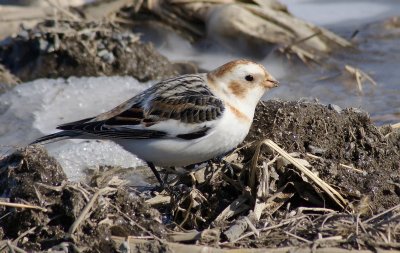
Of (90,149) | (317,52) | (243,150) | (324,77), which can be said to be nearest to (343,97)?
(324,77)

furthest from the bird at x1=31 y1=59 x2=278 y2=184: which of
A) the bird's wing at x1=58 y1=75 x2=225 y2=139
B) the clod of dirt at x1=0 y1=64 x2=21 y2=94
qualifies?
the clod of dirt at x1=0 y1=64 x2=21 y2=94

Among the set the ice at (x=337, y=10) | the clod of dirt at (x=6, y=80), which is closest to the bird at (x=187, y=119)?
the clod of dirt at (x=6, y=80)

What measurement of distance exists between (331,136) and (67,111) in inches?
124

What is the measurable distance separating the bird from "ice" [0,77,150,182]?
90cm

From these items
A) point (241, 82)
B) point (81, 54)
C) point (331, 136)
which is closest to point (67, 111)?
point (81, 54)

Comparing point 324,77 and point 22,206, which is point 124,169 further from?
point 324,77

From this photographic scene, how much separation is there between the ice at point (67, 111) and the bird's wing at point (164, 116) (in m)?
0.90

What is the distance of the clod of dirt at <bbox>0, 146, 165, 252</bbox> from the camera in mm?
4242

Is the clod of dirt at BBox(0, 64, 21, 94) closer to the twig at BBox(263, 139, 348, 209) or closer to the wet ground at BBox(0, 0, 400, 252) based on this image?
the wet ground at BBox(0, 0, 400, 252)

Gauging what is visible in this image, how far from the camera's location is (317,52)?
9492 mm

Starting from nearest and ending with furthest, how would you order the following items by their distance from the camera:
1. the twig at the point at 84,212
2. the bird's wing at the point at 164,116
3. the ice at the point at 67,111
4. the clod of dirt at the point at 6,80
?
the twig at the point at 84,212 → the bird's wing at the point at 164,116 → the ice at the point at 67,111 → the clod of dirt at the point at 6,80

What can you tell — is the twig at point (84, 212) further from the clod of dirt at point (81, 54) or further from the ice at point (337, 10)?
the ice at point (337, 10)

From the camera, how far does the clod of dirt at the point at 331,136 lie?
5305mm

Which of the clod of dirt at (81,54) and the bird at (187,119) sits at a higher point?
the bird at (187,119)
